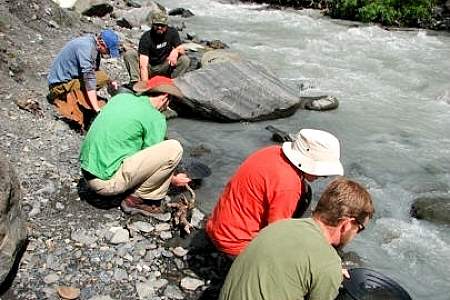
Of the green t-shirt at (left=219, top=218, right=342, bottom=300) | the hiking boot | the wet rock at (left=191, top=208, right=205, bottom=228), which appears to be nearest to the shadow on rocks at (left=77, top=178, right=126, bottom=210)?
the hiking boot

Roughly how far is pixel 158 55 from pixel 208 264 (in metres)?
5.01

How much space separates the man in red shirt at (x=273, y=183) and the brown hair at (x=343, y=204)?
794 millimetres

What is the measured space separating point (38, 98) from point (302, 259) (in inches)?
252

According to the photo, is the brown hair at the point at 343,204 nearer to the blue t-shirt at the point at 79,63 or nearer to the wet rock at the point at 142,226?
the wet rock at the point at 142,226

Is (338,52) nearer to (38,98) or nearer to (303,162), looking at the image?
(38,98)

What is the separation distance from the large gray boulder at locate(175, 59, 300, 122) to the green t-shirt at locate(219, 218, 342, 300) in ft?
20.6

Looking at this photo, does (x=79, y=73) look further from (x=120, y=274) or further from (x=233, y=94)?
(x=120, y=274)

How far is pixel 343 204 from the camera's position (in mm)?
3029

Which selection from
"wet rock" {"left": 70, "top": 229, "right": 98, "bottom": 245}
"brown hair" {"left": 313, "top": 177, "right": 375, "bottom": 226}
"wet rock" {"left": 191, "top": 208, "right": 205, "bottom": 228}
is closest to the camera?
"brown hair" {"left": 313, "top": 177, "right": 375, "bottom": 226}

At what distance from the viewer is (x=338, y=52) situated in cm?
1499

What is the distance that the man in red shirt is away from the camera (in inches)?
154

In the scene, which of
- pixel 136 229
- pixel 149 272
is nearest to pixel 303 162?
pixel 149 272

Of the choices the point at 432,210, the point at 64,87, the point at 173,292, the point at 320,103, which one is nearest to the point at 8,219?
the point at 173,292

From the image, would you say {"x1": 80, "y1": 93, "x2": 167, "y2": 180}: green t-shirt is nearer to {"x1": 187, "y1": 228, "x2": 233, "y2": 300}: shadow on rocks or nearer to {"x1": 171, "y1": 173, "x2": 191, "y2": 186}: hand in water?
{"x1": 171, "y1": 173, "x2": 191, "y2": 186}: hand in water
